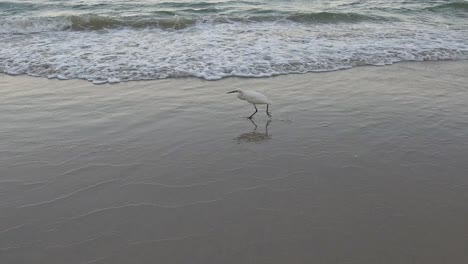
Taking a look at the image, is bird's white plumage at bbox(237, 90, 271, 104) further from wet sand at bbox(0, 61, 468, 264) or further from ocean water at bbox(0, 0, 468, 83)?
ocean water at bbox(0, 0, 468, 83)

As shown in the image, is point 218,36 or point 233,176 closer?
point 233,176

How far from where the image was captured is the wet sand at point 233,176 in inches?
136

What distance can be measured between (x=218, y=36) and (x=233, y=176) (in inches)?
314

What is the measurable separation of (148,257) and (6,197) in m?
1.74

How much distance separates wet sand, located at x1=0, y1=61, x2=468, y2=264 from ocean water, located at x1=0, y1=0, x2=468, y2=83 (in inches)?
62.1

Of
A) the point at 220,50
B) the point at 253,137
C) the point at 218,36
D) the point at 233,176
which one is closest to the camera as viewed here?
the point at 233,176

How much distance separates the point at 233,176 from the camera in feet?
15.0

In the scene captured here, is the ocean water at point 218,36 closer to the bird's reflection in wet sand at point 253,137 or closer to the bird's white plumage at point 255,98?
the bird's white plumage at point 255,98

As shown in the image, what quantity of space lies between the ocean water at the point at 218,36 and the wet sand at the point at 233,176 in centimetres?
158

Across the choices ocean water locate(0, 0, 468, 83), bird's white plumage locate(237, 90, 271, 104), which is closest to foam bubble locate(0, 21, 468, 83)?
ocean water locate(0, 0, 468, 83)

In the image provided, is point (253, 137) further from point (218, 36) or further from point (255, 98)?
point (218, 36)

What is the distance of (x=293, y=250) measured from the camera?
3.39 metres

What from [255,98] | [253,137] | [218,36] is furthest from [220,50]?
[253,137]

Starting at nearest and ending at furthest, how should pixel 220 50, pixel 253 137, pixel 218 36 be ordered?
pixel 253 137, pixel 220 50, pixel 218 36
